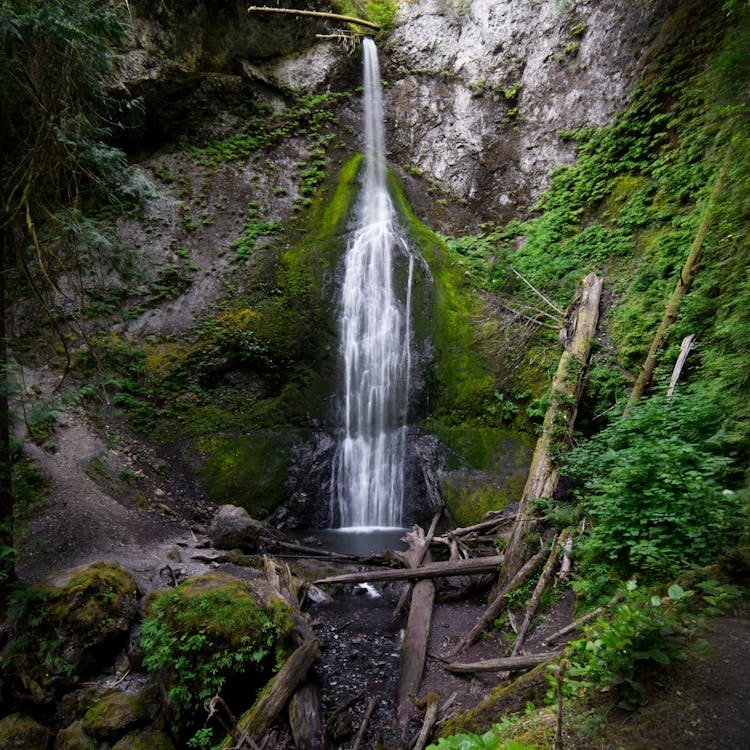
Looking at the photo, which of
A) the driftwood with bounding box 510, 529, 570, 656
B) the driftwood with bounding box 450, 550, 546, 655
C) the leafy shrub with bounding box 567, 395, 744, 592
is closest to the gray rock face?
the leafy shrub with bounding box 567, 395, 744, 592

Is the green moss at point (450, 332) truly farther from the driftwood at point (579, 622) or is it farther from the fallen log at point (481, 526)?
the driftwood at point (579, 622)

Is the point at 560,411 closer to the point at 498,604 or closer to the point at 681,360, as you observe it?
the point at 681,360

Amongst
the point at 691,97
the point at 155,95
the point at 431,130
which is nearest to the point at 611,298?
the point at 691,97

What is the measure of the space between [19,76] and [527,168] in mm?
13824

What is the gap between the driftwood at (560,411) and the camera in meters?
5.80

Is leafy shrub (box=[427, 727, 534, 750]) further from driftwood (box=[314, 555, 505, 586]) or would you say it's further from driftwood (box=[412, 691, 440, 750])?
driftwood (box=[314, 555, 505, 586])

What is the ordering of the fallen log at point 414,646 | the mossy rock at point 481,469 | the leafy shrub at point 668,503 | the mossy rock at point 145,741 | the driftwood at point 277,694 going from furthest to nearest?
the mossy rock at point 481,469 → the fallen log at point 414,646 → the mossy rock at point 145,741 → the driftwood at point 277,694 → the leafy shrub at point 668,503

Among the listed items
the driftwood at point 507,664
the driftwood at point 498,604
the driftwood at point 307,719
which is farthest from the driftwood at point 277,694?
the driftwood at point 498,604

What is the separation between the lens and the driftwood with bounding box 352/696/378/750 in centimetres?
395

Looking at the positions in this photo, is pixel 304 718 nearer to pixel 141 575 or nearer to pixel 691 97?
pixel 141 575

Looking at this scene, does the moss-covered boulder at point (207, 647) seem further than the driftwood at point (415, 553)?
No

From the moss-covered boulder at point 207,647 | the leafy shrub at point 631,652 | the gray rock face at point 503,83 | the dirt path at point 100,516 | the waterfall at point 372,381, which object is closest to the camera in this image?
the leafy shrub at point 631,652

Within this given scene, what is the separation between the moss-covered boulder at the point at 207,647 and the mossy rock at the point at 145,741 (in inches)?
5.6

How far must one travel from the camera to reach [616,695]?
6.93ft
